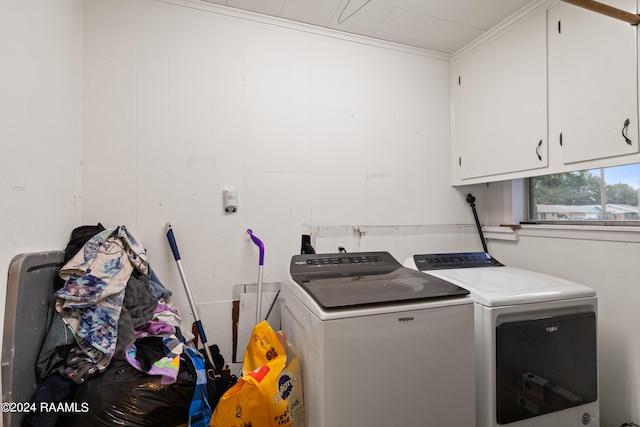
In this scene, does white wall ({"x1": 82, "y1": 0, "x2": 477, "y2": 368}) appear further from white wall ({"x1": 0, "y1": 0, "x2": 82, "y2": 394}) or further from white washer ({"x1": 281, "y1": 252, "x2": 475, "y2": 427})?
white washer ({"x1": 281, "y1": 252, "x2": 475, "y2": 427})

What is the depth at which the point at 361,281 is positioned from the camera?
4.64 feet

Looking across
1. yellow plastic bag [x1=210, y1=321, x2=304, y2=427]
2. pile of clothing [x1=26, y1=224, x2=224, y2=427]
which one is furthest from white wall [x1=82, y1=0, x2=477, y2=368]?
yellow plastic bag [x1=210, y1=321, x2=304, y2=427]

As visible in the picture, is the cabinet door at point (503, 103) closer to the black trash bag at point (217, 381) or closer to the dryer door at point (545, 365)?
the dryer door at point (545, 365)

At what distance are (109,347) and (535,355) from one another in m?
1.83

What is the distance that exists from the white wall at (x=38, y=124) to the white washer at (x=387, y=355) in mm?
1088

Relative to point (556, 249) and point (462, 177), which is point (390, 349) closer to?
point (556, 249)

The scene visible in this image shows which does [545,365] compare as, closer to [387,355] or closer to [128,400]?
[387,355]

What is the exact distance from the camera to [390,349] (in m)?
1.09

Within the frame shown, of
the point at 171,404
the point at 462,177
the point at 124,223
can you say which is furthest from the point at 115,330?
the point at 462,177

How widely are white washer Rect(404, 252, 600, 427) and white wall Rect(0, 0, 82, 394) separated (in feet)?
6.04

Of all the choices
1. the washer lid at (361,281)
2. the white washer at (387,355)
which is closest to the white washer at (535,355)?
the white washer at (387,355)

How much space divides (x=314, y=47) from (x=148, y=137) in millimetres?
1233

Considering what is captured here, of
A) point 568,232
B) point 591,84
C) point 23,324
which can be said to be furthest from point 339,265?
point 591,84

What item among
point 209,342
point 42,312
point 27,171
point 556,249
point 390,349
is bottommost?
point 209,342
